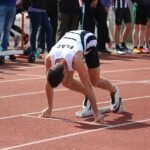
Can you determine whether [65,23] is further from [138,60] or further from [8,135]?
[8,135]

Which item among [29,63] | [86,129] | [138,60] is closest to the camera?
[86,129]

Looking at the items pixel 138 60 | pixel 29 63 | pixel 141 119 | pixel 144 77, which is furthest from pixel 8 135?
pixel 138 60

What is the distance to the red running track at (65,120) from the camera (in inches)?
Result: 266

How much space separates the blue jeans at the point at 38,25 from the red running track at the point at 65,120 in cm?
204

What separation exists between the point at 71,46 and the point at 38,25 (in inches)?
263

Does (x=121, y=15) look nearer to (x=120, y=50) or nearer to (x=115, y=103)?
(x=120, y=50)

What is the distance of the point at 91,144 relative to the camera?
671cm

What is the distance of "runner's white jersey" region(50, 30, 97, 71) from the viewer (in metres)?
7.66

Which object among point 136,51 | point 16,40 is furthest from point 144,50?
point 16,40

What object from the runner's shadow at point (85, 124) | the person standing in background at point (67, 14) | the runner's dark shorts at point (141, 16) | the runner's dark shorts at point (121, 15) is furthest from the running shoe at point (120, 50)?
the runner's shadow at point (85, 124)

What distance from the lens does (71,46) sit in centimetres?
782

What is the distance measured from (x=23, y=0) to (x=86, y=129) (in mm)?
7585

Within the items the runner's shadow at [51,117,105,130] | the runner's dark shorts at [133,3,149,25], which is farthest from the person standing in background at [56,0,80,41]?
the runner's shadow at [51,117,105,130]

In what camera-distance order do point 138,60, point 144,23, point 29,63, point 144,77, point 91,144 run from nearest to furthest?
point 91,144
point 144,77
point 29,63
point 138,60
point 144,23
